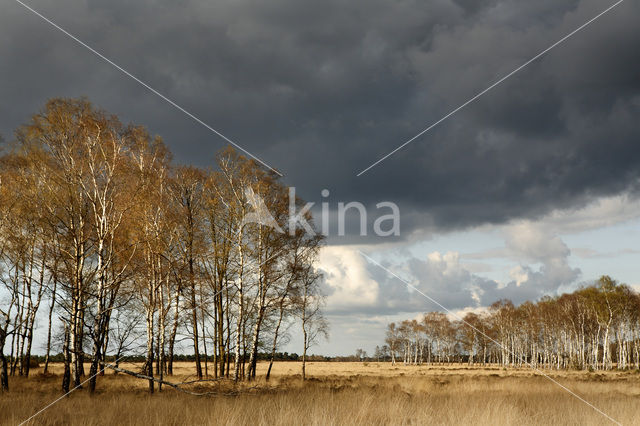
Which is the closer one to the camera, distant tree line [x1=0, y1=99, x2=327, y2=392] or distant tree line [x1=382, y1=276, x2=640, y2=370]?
distant tree line [x1=0, y1=99, x2=327, y2=392]

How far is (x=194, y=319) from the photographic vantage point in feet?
78.9

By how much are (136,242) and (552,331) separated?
74454 millimetres

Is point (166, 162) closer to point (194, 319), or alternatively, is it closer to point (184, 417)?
point (194, 319)

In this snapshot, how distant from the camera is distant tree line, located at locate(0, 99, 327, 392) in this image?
15445mm

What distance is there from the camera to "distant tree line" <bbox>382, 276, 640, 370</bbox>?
58.0m

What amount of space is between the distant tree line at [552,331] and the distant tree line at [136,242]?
77.1ft

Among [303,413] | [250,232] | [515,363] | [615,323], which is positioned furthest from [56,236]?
[515,363]

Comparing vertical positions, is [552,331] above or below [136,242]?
below

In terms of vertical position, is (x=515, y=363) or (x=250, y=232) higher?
(x=250, y=232)

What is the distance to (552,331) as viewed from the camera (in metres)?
71.9

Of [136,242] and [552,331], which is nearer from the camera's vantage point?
[136,242]

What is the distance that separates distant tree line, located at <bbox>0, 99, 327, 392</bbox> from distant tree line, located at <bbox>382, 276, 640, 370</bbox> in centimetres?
2350

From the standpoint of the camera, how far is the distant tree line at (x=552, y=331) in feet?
190

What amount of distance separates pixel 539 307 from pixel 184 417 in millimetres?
73861
